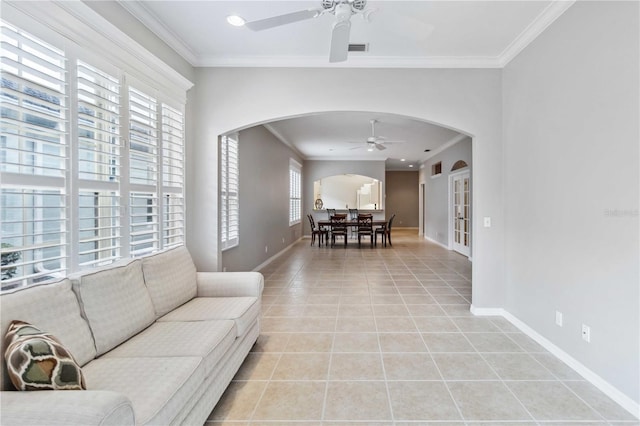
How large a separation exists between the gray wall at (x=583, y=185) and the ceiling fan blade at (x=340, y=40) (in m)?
1.77

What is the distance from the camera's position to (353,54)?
11.1 ft

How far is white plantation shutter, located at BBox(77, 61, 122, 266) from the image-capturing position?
203cm

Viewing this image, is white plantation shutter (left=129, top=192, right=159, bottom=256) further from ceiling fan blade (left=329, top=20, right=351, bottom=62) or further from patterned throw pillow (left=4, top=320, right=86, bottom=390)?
ceiling fan blade (left=329, top=20, right=351, bottom=62)

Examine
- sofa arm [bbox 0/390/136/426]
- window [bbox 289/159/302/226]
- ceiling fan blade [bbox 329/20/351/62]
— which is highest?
ceiling fan blade [bbox 329/20/351/62]

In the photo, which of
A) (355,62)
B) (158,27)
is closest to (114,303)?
(158,27)

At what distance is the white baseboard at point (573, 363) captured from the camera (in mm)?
1933

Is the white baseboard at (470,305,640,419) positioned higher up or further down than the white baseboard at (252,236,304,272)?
further down

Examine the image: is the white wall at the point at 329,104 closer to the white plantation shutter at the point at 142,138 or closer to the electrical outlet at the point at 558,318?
the white plantation shutter at the point at 142,138

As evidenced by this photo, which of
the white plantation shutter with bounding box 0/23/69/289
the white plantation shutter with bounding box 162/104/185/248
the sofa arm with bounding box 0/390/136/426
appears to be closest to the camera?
the sofa arm with bounding box 0/390/136/426

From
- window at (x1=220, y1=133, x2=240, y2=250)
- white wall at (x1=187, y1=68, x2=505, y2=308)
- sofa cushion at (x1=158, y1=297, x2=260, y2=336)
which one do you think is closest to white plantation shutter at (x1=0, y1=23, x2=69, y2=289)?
sofa cushion at (x1=158, y1=297, x2=260, y2=336)

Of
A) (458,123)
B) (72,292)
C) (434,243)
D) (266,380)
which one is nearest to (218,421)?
(266,380)

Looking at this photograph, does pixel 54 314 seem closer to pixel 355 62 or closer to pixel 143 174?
pixel 143 174

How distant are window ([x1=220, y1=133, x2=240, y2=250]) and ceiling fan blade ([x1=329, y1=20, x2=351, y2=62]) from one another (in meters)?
2.19

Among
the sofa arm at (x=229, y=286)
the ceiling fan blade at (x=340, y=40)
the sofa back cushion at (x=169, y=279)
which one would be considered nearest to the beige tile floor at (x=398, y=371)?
the sofa arm at (x=229, y=286)
